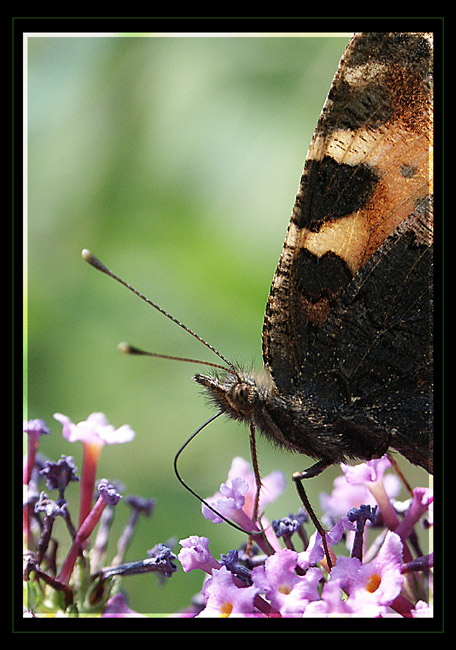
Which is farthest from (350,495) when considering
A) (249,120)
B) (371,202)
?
(249,120)

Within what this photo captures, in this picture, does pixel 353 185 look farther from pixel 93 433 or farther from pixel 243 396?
A: pixel 93 433

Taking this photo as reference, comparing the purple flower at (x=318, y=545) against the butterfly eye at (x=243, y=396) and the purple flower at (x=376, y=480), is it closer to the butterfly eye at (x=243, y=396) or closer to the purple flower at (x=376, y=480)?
the purple flower at (x=376, y=480)

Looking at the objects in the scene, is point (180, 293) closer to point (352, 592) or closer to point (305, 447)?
point (305, 447)

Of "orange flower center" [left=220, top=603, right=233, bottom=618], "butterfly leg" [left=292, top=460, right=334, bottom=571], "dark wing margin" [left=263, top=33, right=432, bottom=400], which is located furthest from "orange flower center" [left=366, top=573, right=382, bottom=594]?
"dark wing margin" [left=263, top=33, right=432, bottom=400]

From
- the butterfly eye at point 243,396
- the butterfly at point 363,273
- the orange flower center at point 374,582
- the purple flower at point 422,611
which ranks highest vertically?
the butterfly at point 363,273

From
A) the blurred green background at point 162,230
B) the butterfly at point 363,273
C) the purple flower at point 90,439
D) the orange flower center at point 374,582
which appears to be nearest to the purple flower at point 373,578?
the orange flower center at point 374,582

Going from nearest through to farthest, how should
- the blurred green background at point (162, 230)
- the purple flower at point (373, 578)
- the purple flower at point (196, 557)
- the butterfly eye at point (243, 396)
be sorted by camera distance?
the purple flower at point (373, 578)
the purple flower at point (196, 557)
the butterfly eye at point (243, 396)
the blurred green background at point (162, 230)

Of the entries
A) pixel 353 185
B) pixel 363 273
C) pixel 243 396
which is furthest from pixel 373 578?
pixel 353 185
